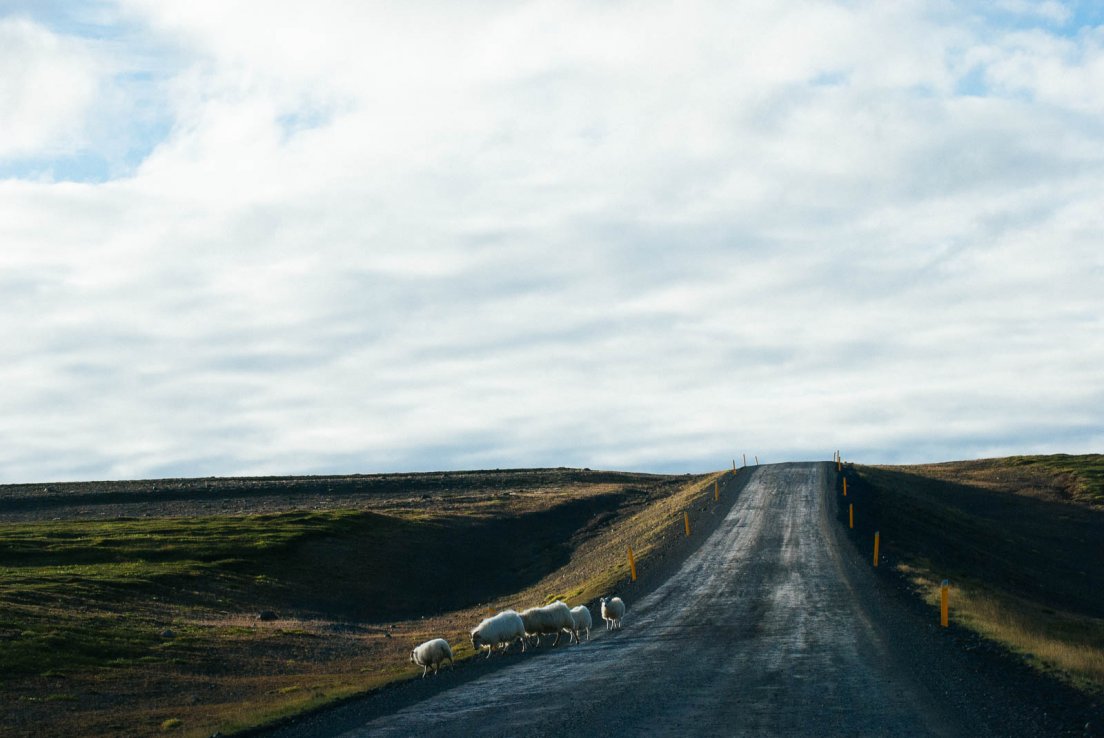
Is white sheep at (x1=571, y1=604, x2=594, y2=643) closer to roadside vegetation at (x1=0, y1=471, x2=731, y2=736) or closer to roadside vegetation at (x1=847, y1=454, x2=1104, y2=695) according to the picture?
roadside vegetation at (x1=0, y1=471, x2=731, y2=736)

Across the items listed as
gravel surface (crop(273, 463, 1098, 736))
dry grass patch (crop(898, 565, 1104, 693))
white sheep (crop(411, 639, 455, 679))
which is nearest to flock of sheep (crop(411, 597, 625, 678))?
white sheep (crop(411, 639, 455, 679))

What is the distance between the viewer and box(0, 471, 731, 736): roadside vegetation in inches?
1097

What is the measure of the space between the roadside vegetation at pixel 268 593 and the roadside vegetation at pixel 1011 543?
13.2m

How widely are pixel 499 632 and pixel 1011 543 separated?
53.9 meters

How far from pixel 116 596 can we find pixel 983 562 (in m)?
47.2

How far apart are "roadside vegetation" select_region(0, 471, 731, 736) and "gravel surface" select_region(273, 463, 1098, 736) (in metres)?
4.39

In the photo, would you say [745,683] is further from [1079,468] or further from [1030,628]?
[1079,468]

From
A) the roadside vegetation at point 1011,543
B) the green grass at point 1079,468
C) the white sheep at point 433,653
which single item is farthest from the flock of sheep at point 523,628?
the green grass at point 1079,468

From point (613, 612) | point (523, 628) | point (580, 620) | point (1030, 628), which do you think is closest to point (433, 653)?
point (523, 628)

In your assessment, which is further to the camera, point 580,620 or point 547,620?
point 580,620

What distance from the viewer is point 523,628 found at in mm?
30219

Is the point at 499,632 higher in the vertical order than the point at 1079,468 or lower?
lower

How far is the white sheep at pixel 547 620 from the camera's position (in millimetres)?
30797

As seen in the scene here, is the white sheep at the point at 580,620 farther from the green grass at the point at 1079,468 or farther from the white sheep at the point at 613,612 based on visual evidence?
the green grass at the point at 1079,468
